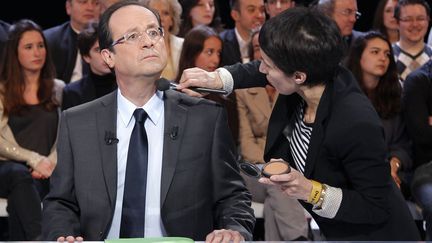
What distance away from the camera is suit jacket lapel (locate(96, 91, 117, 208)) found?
2.52m

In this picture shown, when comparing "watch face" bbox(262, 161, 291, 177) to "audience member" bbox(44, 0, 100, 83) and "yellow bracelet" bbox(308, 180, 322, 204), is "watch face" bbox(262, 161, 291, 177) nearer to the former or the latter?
"yellow bracelet" bbox(308, 180, 322, 204)

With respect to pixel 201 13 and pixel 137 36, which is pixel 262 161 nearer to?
pixel 201 13

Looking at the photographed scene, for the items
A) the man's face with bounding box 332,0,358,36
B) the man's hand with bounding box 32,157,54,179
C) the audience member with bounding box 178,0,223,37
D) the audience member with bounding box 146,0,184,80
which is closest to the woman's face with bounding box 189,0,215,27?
the audience member with bounding box 178,0,223,37

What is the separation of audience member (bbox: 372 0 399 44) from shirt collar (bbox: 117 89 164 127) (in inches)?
132

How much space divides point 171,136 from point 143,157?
0.11 meters

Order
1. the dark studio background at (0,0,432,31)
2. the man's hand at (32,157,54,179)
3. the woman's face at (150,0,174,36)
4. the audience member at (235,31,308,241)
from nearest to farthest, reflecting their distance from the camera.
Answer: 1. the audience member at (235,31,308,241)
2. the man's hand at (32,157,54,179)
3. the woman's face at (150,0,174,36)
4. the dark studio background at (0,0,432,31)

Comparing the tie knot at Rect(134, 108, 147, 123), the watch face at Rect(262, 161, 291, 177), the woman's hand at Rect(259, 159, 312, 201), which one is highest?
the tie knot at Rect(134, 108, 147, 123)

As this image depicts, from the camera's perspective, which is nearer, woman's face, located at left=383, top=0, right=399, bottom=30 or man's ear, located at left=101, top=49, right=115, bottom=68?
man's ear, located at left=101, top=49, right=115, bottom=68

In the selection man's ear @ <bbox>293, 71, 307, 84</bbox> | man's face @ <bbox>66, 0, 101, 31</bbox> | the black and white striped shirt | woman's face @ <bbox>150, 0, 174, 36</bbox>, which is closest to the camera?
man's ear @ <bbox>293, 71, 307, 84</bbox>

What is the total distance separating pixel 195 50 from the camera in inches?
184

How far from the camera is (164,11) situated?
5074mm

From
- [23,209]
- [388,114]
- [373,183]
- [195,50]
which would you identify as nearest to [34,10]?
[195,50]

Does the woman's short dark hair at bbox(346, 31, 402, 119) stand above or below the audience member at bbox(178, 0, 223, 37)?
below

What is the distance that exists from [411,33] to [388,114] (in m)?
0.82
